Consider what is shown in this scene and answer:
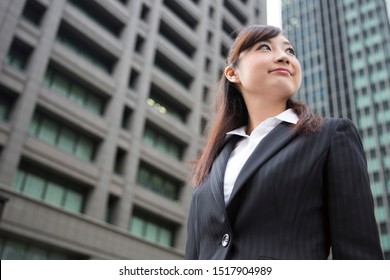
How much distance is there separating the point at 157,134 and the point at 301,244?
25159 mm

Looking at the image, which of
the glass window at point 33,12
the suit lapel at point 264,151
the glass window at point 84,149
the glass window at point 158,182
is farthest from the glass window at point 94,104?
the suit lapel at point 264,151

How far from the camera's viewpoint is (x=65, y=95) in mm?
21984

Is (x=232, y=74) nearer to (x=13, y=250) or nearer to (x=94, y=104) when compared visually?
(x=13, y=250)

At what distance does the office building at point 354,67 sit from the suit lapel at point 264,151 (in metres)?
59.7

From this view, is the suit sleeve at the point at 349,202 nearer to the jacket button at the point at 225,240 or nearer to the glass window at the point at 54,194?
the jacket button at the point at 225,240

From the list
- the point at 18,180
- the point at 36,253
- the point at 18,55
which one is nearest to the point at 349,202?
the point at 36,253

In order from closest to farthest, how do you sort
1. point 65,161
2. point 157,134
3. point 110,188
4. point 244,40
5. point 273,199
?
point 273,199
point 244,40
point 65,161
point 110,188
point 157,134

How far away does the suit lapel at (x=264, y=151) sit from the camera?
1.67 metres

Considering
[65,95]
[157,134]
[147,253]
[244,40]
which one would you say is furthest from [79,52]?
[244,40]

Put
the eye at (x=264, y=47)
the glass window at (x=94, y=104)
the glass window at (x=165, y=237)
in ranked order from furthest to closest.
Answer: the glass window at (x=165, y=237)
the glass window at (x=94, y=104)
the eye at (x=264, y=47)

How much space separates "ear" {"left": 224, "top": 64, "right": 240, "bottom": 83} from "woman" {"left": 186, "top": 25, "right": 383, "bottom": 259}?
0.26 m
